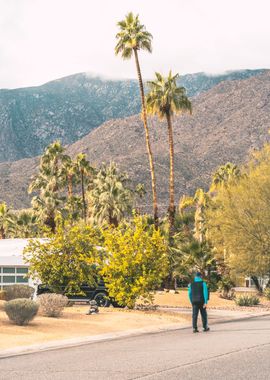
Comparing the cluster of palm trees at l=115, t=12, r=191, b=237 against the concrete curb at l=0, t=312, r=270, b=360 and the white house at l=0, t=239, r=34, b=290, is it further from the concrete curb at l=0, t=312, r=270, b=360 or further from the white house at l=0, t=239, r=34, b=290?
the concrete curb at l=0, t=312, r=270, b=360

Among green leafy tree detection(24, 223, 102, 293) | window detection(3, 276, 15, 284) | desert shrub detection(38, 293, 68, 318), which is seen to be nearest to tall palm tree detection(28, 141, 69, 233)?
window detection(3, 276, 15, 284)

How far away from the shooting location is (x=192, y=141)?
6033 inches

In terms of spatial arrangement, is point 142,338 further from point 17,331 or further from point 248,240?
point 248,240

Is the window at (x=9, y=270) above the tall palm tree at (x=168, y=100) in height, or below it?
below

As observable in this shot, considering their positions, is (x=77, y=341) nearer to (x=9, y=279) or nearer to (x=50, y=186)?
(x=9, y=279)

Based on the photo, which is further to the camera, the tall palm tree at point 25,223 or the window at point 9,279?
the tall palm tree at point 25,223

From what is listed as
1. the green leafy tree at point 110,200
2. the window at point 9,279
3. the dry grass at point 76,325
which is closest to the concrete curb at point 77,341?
the dry grass at point 76,325

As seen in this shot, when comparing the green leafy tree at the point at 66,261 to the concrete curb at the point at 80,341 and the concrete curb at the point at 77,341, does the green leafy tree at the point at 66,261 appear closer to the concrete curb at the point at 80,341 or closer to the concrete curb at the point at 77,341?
the concrete curb at the point at 80,341

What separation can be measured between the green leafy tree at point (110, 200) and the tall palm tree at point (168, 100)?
518 inches

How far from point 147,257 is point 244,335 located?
10008 millimetres

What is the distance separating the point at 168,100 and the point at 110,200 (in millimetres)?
15447

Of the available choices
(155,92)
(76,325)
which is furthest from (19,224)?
(76,325)

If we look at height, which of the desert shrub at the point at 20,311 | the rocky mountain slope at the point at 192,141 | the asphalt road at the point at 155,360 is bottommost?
the asphalt road at the point at 155,360

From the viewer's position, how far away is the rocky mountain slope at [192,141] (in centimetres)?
13288
